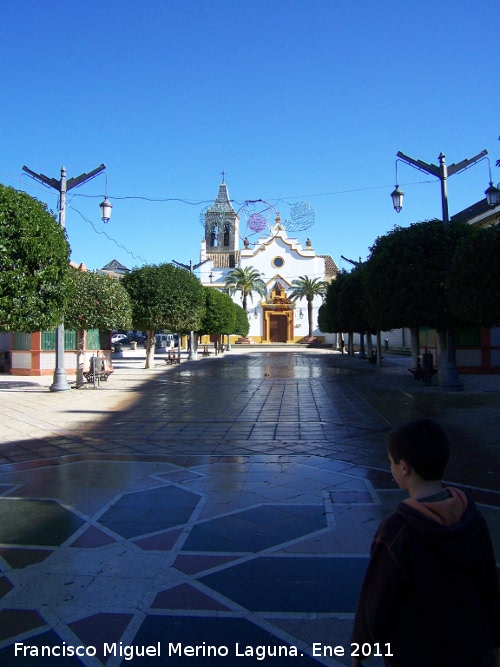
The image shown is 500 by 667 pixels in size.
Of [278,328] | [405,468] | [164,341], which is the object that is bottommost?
[405,468]

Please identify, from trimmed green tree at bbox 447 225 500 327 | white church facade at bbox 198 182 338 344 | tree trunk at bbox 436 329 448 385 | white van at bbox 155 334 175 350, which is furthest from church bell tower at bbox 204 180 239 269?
trimmed green tree at bbox 447 225 500 327

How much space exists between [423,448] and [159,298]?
2317 cm

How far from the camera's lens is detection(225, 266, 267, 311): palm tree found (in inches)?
2584

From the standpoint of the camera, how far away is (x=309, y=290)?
2542 inches

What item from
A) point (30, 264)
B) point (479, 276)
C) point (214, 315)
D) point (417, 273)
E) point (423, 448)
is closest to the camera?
point (423, 448)

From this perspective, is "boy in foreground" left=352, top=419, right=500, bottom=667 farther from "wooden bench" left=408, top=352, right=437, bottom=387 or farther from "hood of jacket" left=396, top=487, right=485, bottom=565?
"wooden bench" left=408, top=352, right=437, bottom=387

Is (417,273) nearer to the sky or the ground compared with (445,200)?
nearer to the ground

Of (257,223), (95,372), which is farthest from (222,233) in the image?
(95,372)

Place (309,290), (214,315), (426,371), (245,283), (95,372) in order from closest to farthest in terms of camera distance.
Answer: (426,371) → (95,372) → (214,315) → (309,290) → (245,283)

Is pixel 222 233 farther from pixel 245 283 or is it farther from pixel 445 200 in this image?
pixel 445 200

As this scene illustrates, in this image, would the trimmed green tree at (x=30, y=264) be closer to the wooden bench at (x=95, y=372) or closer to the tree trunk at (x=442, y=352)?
the wooden bench at (x=95, y=372)

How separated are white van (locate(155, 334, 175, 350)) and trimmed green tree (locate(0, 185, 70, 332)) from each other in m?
39.4

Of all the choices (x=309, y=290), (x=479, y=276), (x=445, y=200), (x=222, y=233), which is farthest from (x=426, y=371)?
(x=222, y=233)

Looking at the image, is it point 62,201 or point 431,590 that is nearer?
point 431,590
